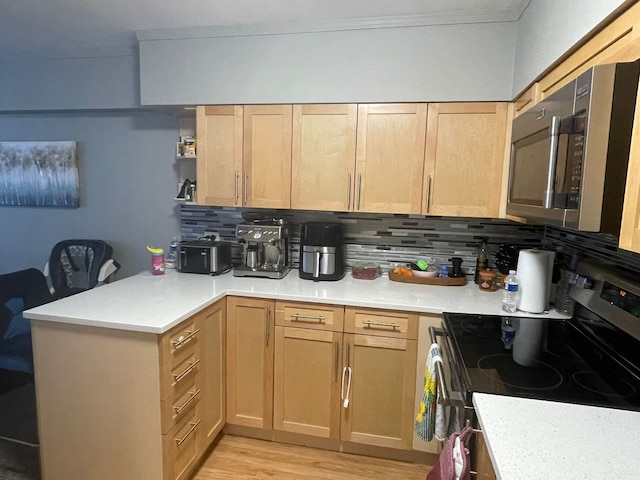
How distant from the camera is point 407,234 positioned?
252cm

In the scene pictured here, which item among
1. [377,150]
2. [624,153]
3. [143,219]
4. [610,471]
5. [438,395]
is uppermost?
[377,150]

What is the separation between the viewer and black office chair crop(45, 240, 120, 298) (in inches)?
110

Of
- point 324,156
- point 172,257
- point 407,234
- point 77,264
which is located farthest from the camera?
point 77,264

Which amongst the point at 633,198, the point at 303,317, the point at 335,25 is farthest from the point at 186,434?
the point at 335,25

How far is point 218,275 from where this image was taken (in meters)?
2.45

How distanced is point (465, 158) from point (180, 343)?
1.71 meters

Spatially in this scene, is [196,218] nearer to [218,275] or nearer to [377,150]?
[218,275]

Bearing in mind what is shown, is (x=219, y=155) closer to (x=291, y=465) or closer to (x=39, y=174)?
(x=39, y=174)

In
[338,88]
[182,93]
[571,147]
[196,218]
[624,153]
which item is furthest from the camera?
[196,218]

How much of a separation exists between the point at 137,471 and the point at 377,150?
1925 millimetres

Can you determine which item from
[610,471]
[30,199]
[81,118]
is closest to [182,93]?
[81,118]

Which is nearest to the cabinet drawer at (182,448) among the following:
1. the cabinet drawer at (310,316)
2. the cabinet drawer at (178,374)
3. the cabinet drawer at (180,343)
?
the cabinet drawer at (178,374)

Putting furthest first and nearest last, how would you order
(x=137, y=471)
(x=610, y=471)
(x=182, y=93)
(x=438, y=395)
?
(x=182, y=93) < (x=137, y=471) < (x=438, y=395) < (x=610, y=471)

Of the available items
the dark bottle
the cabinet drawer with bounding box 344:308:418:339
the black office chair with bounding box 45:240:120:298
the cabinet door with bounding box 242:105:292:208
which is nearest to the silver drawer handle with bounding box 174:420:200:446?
the cabinet drawer with bounding box 344:308:418:339
